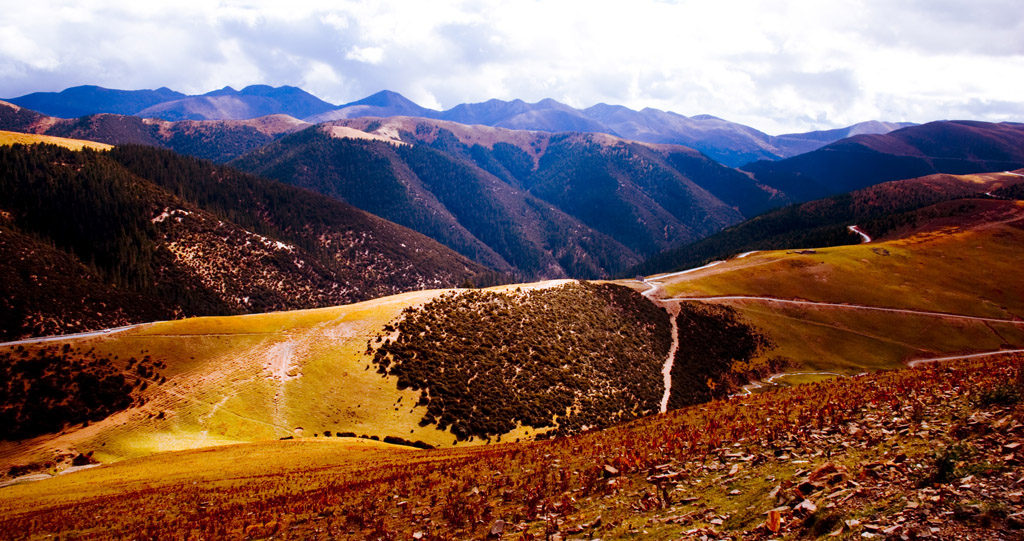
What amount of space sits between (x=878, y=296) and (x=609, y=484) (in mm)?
124363

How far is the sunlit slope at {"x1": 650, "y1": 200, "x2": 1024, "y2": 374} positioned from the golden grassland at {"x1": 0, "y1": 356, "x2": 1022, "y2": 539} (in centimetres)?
7635

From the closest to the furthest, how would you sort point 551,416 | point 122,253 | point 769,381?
point 551,416 < point 769,381 < point 122,253

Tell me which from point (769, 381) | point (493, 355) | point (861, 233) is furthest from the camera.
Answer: point (861, 233)

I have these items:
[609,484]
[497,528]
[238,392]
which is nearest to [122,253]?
[238,392]

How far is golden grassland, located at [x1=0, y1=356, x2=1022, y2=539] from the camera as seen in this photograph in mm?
9805

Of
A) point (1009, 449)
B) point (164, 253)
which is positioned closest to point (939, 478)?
point (1009, 449)

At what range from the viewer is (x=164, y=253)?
144 meters

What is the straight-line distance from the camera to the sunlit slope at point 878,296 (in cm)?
8588

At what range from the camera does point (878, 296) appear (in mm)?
103812

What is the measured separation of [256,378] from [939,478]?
166 feet

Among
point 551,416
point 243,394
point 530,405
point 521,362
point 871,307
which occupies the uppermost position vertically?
point 243,394

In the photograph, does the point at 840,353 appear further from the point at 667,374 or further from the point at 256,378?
the point at 256,378

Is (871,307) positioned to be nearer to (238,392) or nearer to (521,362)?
(521,362)

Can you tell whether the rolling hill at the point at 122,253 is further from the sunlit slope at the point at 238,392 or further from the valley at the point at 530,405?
the sunlit slope at the point at 238,392
